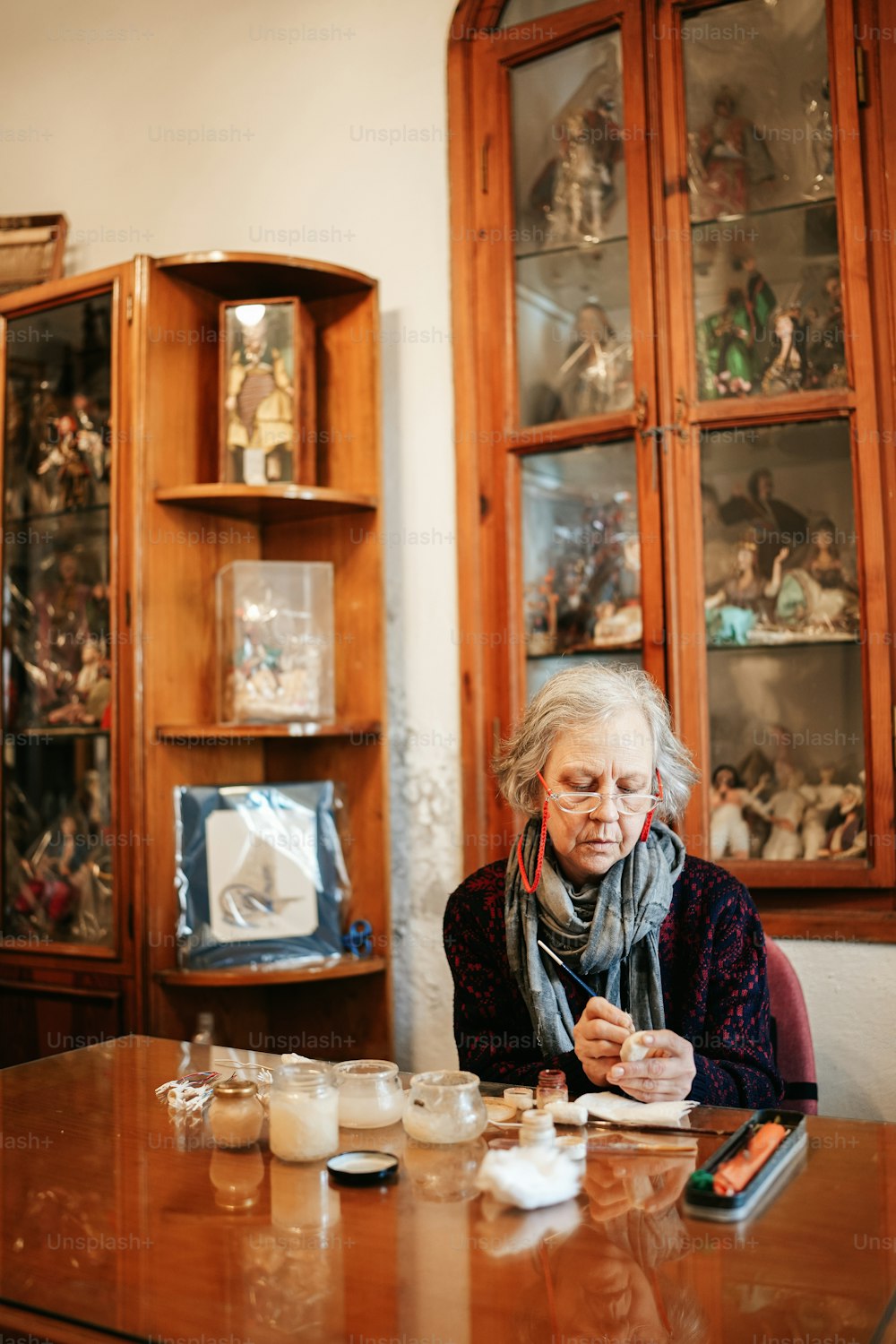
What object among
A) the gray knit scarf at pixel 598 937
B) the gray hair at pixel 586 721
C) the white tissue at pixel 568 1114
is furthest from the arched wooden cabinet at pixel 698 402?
the white tissue at pixel 568 1114

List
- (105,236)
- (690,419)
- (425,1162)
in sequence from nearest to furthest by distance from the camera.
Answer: (425,1162) → (690,419) → (105,236)

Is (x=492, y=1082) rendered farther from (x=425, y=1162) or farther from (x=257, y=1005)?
(x=257, y=1005)

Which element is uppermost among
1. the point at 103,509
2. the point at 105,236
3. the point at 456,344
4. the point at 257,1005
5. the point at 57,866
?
the point at 105,236

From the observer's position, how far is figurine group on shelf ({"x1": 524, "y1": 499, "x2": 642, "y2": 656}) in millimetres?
2729

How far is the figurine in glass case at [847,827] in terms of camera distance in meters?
2.47

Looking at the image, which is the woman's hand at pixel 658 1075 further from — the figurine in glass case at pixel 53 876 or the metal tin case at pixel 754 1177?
the figurine in glass case at pixel 53 876

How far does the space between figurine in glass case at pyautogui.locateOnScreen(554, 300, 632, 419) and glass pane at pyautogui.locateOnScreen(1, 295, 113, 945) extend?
1110 mm

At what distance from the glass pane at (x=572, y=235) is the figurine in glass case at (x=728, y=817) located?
875mm

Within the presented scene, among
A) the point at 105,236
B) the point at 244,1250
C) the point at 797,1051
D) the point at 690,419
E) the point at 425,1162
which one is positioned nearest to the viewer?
the point at 244,1250

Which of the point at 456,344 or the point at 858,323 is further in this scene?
the point at 456,344

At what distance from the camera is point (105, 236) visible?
3.53m

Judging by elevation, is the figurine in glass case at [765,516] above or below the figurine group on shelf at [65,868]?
above

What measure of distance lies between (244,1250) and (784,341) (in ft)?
6.90

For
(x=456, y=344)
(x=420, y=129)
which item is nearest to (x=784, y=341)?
(x=456, y=344)
